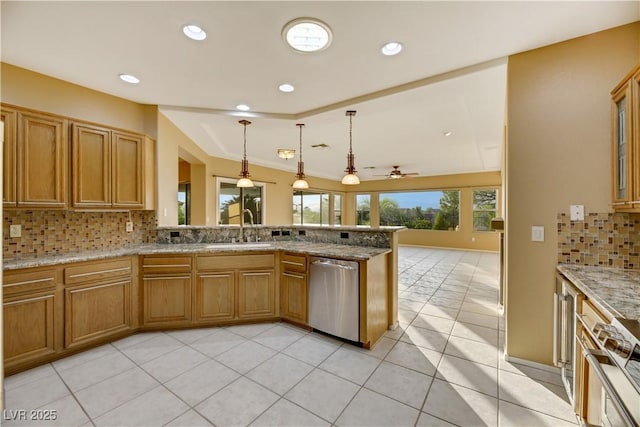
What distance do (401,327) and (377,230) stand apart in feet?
3.72

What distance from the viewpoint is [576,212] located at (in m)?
2.05

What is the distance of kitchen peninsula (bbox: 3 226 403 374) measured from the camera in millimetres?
2180

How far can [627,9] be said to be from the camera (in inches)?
68.2

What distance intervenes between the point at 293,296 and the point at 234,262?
0.76 meters

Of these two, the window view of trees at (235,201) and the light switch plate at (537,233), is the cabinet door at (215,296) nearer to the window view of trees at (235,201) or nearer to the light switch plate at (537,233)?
the light switch plate at (537,233)

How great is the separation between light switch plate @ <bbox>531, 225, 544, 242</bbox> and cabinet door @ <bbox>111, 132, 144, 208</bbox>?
392cm

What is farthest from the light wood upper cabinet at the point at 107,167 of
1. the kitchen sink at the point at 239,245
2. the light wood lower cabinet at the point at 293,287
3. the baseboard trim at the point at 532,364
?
the baseboard trim at the point at 532,364

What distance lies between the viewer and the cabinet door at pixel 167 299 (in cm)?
282

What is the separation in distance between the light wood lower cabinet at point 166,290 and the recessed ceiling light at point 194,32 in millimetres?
2066

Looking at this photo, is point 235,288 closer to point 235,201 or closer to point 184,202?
point 235,201

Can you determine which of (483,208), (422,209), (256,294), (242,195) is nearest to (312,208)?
(242,195)

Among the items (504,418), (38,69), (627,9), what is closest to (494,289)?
(504,418)

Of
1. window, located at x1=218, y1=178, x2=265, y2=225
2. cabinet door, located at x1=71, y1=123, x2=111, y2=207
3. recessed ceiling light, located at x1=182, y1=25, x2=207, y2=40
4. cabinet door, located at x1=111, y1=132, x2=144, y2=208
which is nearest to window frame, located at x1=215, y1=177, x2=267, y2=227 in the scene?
window, located at x1=218, y1=178, x2=265, y2=225

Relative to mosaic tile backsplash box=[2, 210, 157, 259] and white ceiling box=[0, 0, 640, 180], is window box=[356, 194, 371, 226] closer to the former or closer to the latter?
white ceiling box=[0, 0, 640, 180]
